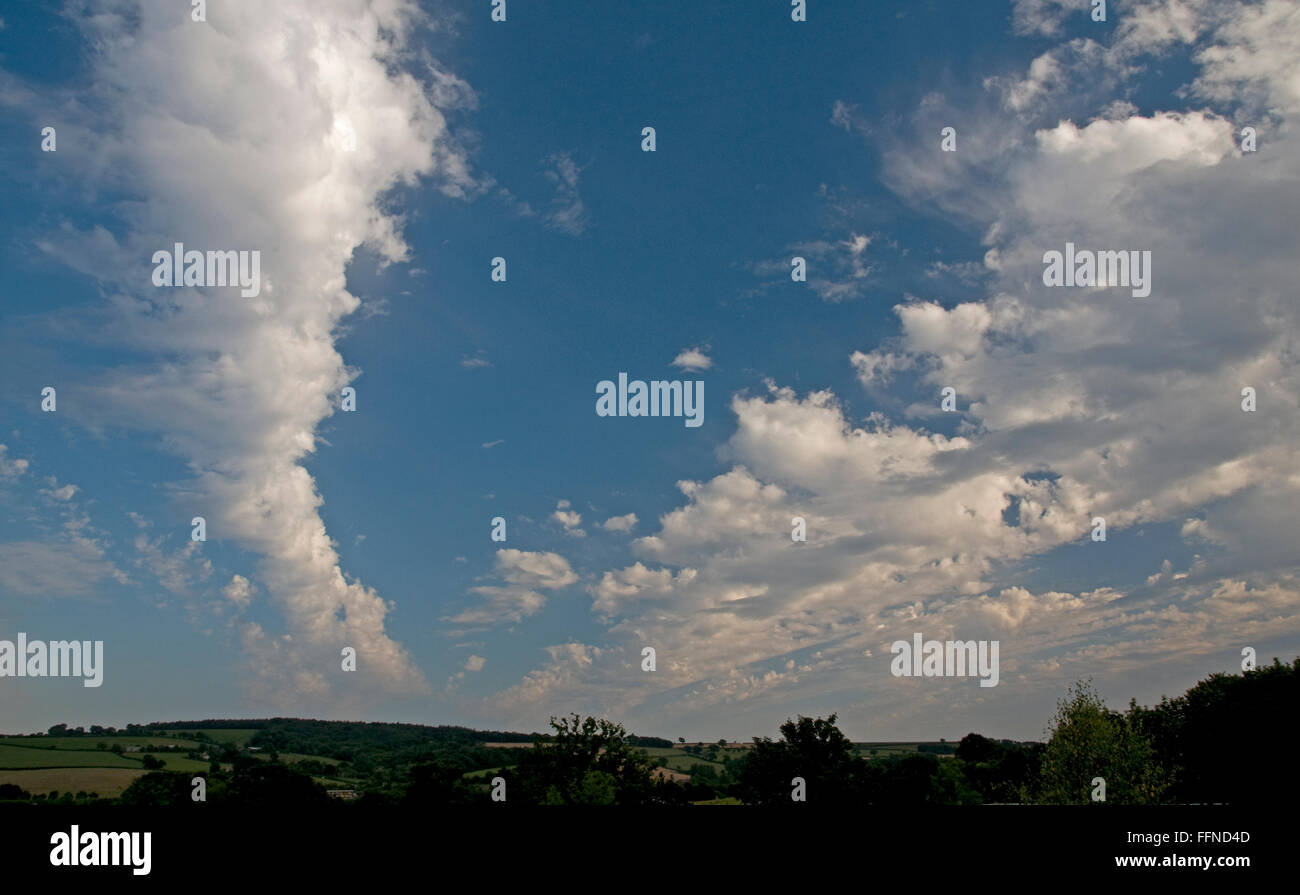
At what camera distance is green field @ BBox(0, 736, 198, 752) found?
11026 cm

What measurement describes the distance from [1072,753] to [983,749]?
111200 mm

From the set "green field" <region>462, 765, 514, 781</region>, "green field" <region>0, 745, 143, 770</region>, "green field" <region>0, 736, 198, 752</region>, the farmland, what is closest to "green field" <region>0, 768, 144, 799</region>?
"green field" <region>0, 745, 143, 770</region>

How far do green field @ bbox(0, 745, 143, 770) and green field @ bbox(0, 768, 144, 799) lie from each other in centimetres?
246

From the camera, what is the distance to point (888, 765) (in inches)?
5098

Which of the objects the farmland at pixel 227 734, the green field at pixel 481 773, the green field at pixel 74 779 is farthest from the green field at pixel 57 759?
the green field at pixel 481 773

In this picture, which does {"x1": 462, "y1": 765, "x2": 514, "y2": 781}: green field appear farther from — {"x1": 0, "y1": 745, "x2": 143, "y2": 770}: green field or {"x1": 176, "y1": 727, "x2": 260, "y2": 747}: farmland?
{"x1": 0, "y1": 745, "x2": 143, "y2": 770}: green field

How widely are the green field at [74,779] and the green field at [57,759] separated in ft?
8.08

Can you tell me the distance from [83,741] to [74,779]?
29203 mm

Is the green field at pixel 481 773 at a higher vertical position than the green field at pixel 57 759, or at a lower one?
lower

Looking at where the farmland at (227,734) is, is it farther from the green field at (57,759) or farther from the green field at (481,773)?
the green field at (481,773)

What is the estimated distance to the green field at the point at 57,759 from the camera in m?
97.0

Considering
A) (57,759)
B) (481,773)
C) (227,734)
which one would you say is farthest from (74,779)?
(481,773)
